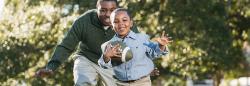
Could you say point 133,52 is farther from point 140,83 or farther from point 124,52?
point 140,83

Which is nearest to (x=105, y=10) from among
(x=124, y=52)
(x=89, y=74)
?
(x=89, y=74)

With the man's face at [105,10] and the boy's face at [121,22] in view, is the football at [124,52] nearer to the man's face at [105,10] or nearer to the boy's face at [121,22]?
the boy's face at [121,22]

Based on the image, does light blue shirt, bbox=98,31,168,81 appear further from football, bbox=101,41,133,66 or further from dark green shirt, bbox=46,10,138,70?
dark green shirt, bbox=46,10,138,70

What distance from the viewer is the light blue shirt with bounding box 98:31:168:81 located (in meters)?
5.58

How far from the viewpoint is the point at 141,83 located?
225 inches

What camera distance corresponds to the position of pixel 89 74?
6.70m

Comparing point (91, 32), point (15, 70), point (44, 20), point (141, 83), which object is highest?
point (44, 20)

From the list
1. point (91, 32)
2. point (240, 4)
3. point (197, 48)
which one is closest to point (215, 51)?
point (197, 48)

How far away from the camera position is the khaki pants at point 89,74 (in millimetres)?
6586

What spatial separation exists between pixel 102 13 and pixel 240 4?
14.3 metres

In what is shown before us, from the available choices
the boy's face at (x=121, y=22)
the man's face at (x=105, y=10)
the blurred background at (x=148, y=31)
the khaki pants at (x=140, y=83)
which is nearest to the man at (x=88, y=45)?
the man's face at (x=105, y=10)

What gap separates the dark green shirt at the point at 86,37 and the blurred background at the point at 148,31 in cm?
1075

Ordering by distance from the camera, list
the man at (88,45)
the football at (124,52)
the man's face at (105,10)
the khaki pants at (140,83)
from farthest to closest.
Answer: the man at (88,45), the man's face at (105,10), the khaki pants at (140,83), the football at (124,52)

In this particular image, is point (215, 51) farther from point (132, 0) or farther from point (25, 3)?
point (25, 3)
